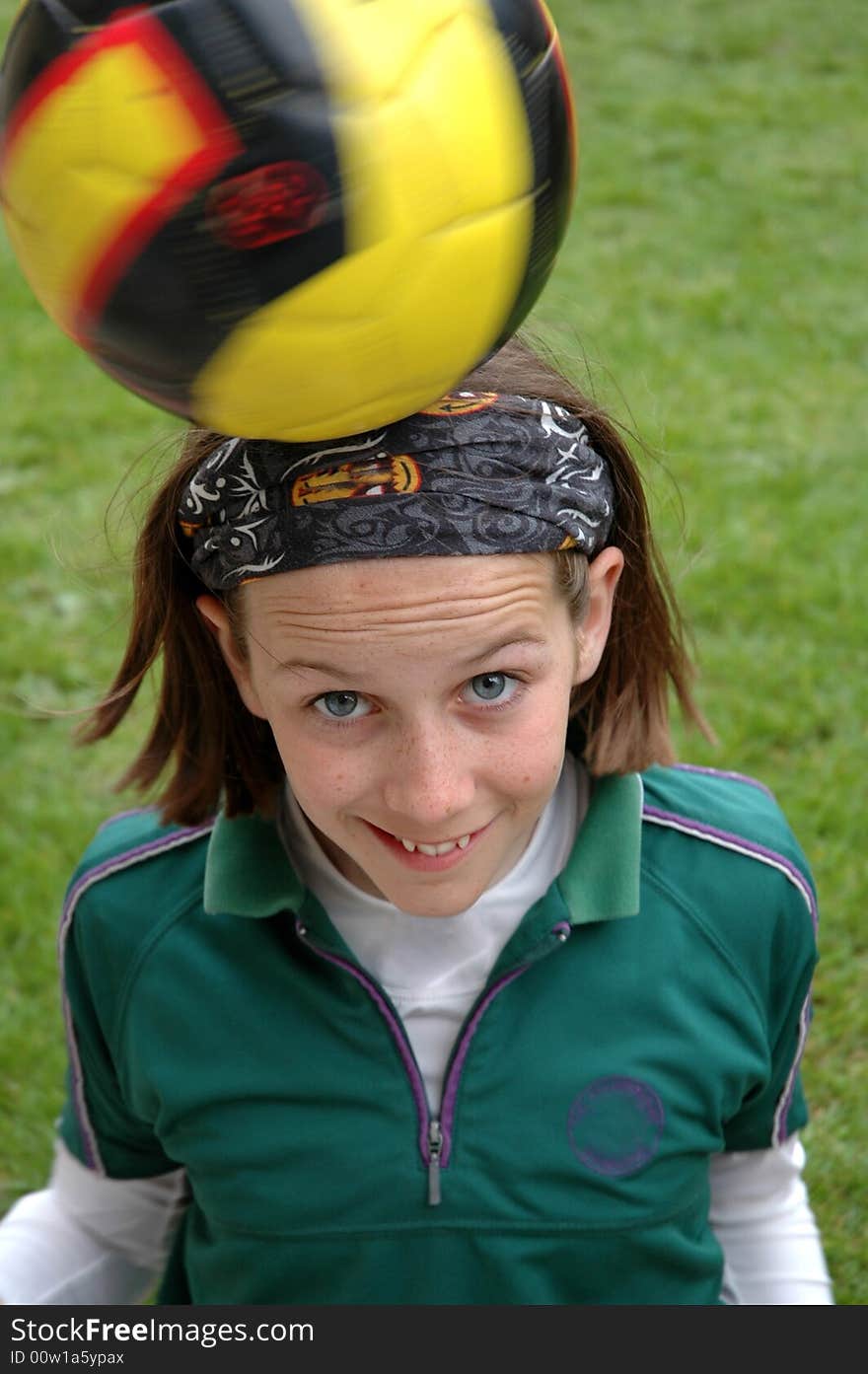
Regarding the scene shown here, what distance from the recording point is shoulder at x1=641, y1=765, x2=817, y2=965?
2229 mm

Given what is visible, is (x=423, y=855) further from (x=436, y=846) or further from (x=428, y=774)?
(x=428, y=774)

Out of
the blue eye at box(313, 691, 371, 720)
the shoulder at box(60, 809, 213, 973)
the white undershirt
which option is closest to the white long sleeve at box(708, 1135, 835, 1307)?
the white undershirt

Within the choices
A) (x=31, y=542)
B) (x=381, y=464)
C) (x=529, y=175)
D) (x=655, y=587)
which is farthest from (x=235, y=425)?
(x=31, y=542)

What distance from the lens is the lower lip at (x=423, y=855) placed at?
77.5 inches

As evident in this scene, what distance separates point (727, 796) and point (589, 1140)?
53 cm

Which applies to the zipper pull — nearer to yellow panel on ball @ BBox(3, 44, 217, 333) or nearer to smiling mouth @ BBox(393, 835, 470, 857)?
smiling mouth @ BBox(393, 835, 470, 857)

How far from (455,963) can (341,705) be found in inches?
19.8

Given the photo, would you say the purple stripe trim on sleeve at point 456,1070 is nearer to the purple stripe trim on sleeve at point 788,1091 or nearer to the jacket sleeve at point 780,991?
the jacket sleeve at point 780,991

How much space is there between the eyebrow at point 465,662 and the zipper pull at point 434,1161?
2.25 ft

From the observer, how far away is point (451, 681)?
1853 mm

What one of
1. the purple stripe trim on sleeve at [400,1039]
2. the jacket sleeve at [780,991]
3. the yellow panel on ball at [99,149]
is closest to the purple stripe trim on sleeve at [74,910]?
the purple stripe trim on sleeve at [400,1039]

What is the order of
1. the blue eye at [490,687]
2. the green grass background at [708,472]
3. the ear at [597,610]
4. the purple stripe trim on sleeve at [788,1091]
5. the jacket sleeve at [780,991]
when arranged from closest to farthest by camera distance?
the blue eye at [490,687]
the ear at [597,610]
the jacket sleeve at [780,991]
the purple stripe trim on sleeve at [788,1091]
the green grass background at [708,472]

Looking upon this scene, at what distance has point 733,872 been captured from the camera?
225 cm

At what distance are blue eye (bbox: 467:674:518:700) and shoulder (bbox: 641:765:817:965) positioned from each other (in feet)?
1.55
